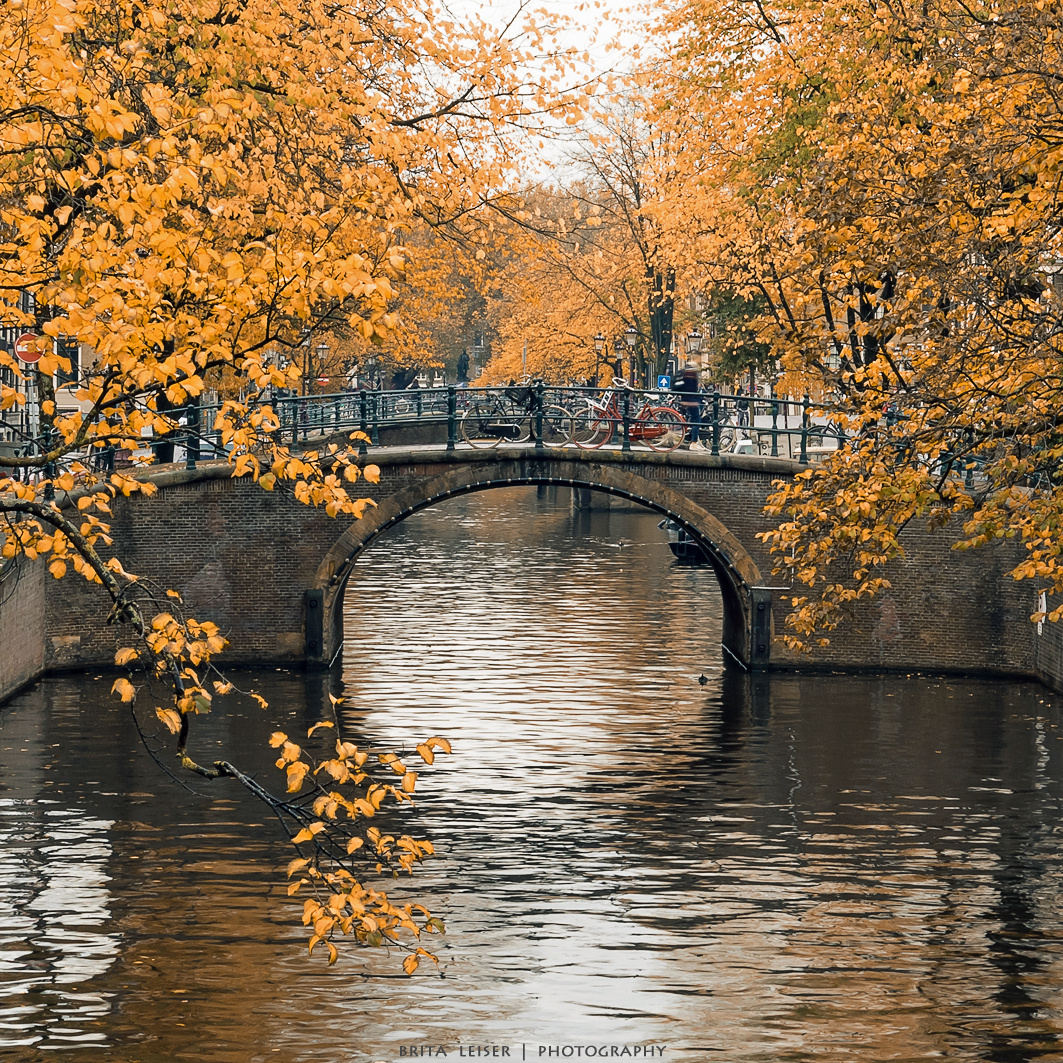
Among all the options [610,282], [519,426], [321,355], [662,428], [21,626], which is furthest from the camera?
[321,355]

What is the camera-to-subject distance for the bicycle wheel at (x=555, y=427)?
26.9 meters

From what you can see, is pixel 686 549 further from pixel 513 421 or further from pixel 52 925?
pixel 52 925

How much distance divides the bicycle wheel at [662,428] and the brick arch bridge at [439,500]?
57 centimetres

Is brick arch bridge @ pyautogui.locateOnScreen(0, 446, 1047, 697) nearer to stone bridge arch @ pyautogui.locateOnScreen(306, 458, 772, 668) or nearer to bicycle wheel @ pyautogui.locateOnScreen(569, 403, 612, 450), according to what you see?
stone bridge arch @ pyautogui.locateOnScreen(306, 458, 772, 668)

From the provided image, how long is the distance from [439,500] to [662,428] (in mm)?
4204

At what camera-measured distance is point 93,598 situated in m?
25.1

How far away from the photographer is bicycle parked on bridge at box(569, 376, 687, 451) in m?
26.8

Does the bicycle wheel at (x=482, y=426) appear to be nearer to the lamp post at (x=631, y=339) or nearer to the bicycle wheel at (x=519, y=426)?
the bicycle wheel at (x=519, y=426)

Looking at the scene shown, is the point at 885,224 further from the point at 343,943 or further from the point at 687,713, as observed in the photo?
the point at 687,713

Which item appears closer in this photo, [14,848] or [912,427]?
[912,427]

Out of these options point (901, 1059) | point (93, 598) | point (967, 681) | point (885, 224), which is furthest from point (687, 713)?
point (901, 1059)

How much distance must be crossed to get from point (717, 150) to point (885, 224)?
56.8 ft

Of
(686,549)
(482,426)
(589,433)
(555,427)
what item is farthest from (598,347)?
(482,426)

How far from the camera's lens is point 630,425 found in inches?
1105
